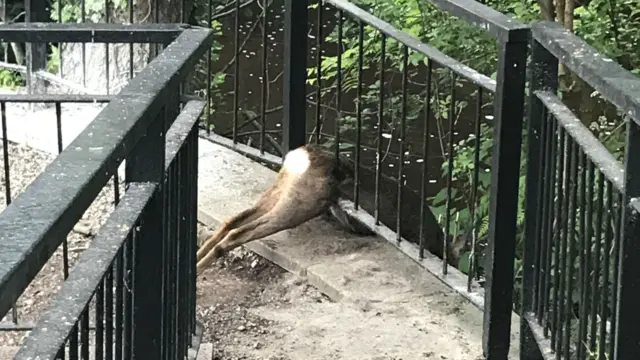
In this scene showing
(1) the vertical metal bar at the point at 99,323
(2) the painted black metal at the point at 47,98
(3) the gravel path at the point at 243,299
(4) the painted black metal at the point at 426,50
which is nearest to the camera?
(1) the vertical metal bar at the point at 99,323

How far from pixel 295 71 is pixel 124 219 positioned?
295cm

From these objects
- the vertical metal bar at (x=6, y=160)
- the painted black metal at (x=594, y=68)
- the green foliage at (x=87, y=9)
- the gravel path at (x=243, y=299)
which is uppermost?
the painted black metal at (x=594, y=68)

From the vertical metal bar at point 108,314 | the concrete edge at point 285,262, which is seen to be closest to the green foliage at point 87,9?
the concrete edge at point 285,262

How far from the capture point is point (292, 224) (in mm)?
4695

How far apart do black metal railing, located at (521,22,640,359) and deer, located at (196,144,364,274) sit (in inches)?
57.9


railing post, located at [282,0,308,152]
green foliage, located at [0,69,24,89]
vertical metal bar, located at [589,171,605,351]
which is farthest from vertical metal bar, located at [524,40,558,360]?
green foliage, located at [0,69,24,89]

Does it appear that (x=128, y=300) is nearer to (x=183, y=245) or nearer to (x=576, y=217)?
(x=183, y=245)

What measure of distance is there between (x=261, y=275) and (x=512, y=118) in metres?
1.53

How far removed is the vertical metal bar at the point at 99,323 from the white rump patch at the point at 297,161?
9.61 ft

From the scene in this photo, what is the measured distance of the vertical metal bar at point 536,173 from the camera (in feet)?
10.5

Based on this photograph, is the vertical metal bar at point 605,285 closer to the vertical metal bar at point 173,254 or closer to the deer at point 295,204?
the vertical metal bar at point 173,254

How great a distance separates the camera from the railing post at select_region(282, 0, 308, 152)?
16.4 ft

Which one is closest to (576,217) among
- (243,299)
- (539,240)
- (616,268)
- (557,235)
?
(557,235)

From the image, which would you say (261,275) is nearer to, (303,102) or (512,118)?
(303,102)
